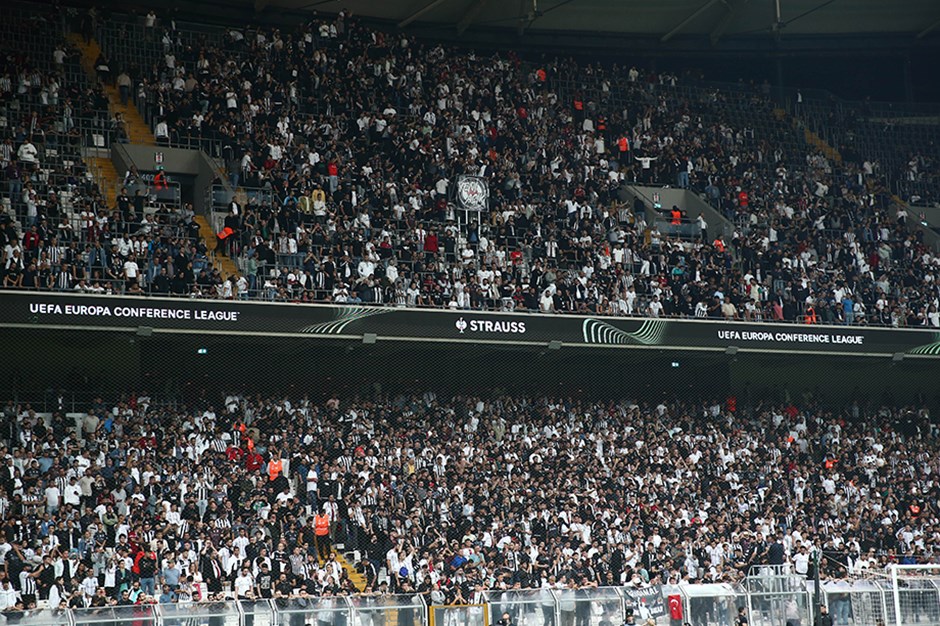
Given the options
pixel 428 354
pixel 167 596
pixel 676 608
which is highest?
pixel 428 354

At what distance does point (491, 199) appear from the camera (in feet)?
116

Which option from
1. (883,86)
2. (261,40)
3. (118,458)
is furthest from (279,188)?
(883,86)

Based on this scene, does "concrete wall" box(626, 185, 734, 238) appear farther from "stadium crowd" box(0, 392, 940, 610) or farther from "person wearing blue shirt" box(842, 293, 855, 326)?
"stadium crowd" box(0, 392, 940, 610)

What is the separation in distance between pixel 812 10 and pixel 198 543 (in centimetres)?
2933

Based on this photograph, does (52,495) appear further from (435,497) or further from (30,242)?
(435,497)

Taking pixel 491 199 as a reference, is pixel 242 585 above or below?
below

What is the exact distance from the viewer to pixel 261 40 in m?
36.6

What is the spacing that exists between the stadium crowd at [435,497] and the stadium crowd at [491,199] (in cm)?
279

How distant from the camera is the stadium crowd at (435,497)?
25156 millimetres

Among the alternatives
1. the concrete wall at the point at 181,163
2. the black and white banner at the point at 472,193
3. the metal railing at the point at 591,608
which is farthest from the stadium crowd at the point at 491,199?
the metal railing at the point at 591,608

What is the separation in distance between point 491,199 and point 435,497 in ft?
32.1

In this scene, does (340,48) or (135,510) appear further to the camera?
(340,48)

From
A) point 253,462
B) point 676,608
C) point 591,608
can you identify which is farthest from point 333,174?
point 676,608

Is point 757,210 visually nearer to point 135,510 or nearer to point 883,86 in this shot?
point 883,86
